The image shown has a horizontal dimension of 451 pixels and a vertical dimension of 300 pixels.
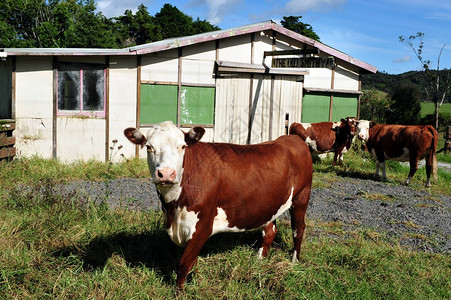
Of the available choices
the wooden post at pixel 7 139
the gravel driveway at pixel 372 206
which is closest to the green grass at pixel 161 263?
the gravel driveway at pixel 372 206

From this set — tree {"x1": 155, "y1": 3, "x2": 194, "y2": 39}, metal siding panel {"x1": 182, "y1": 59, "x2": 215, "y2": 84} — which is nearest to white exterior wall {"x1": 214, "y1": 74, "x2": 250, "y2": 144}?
metal siding panel {"x1": 182, "y1": 59, "x2": 215, "y2": 84}

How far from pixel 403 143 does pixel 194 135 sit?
8.61m

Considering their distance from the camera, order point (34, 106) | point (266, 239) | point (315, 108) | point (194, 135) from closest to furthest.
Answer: point (194, 135) → point (266, 239) → point (34, 106) → point (315, 108)

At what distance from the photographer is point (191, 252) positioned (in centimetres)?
382

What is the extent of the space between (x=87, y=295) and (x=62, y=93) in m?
8.17

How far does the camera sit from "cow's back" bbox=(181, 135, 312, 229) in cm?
392

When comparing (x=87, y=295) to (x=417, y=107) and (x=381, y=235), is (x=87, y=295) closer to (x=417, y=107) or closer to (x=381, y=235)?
(x=381, y=235)

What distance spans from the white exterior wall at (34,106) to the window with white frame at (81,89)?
291 millimetres

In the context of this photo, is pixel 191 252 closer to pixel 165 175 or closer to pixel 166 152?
pixel 165 175

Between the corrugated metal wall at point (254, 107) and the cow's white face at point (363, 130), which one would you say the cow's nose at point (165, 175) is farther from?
the cow's white face at point (363, 130)

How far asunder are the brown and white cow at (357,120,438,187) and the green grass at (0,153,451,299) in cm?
545

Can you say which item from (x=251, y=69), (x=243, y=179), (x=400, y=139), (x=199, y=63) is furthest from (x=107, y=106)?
(x=400, y=139)

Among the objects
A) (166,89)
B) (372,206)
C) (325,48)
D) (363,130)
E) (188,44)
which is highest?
(325,48)

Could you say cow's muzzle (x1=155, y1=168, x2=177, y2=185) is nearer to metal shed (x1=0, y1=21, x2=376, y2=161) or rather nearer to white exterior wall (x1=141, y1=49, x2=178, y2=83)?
metal shed (x1=0, y1=21, x2=376, y2=161)
